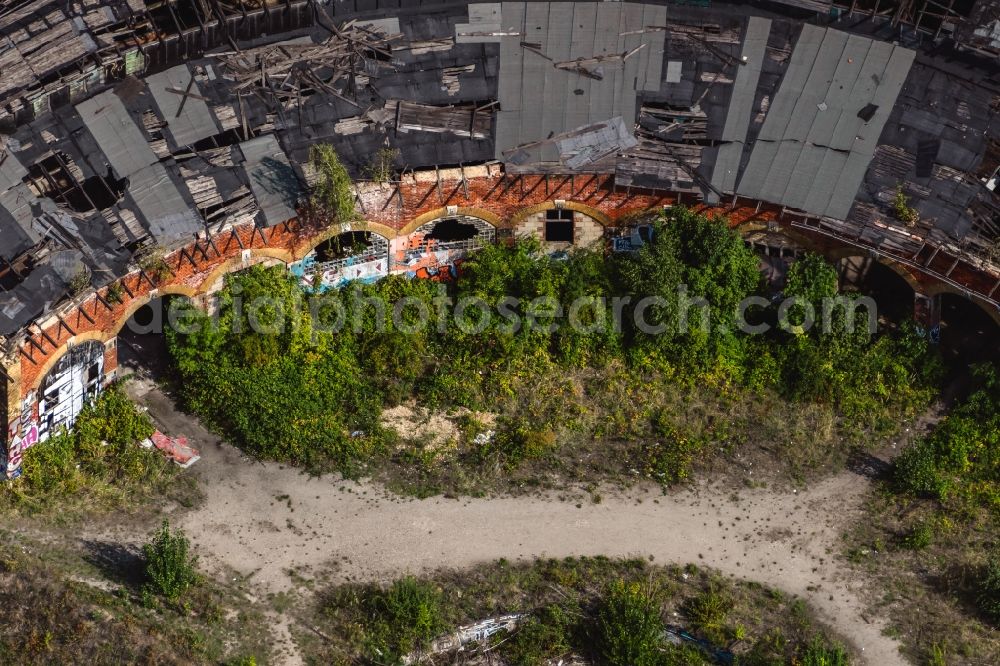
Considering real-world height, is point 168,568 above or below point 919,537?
above

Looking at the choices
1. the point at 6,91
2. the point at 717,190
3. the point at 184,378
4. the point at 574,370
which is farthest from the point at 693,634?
the point at 6,91

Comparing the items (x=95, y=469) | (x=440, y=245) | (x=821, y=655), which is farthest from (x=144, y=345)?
(x=821, y=655)

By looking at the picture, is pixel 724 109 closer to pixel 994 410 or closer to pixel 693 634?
pixel 994 410

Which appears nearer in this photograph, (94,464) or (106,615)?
(106,615)

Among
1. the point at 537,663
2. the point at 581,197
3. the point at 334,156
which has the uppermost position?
the point at 334,156

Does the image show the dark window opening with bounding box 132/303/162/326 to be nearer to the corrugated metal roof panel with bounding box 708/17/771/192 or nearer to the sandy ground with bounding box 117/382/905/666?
the sandy ground with bounding box 117/382/905/666

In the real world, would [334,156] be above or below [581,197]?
above

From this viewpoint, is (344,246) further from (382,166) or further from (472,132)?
(472,132)

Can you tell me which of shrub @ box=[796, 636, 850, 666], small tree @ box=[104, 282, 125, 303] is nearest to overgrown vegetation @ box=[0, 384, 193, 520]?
small tree @ box=[104, 282, 125, 303]
